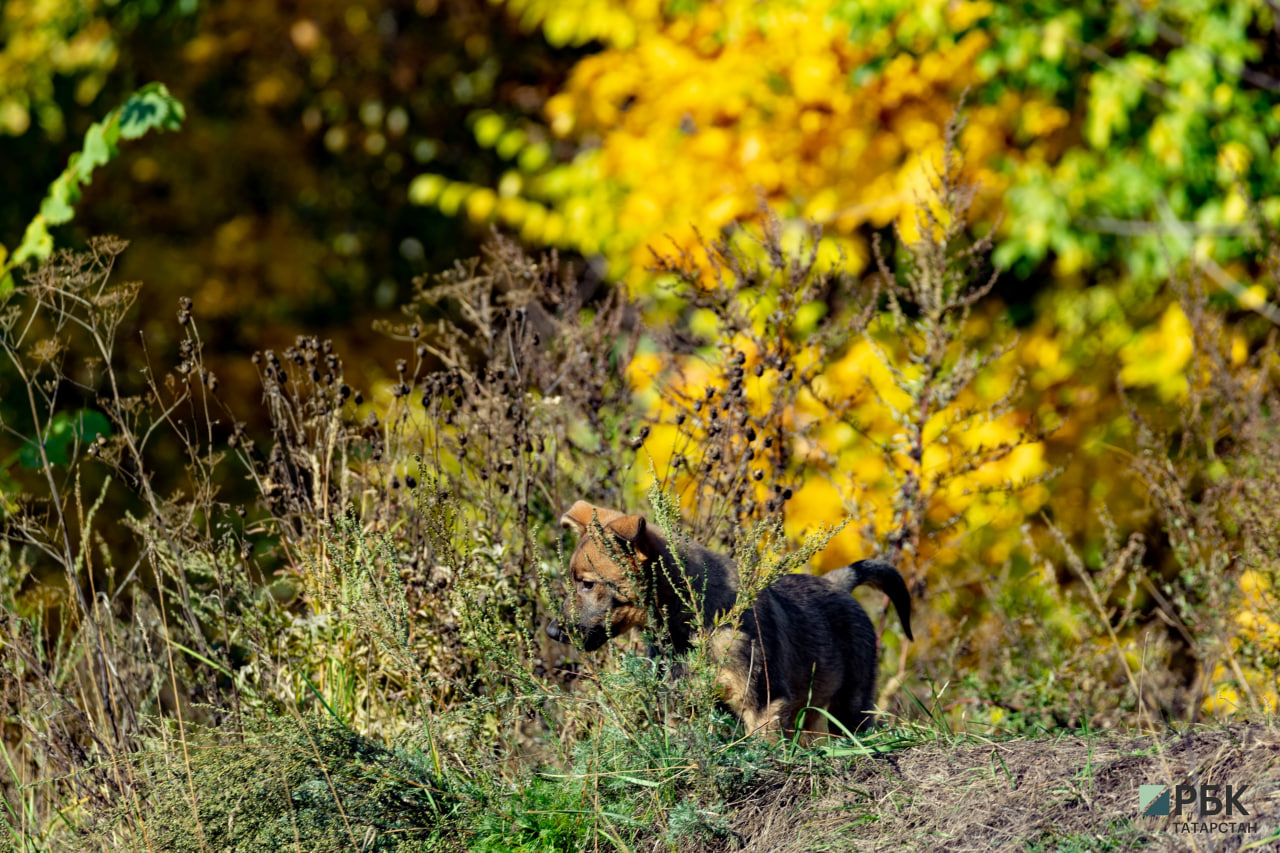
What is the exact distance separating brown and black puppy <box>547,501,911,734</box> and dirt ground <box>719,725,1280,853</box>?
440mm

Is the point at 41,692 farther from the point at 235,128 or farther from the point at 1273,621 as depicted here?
the point at 235,128

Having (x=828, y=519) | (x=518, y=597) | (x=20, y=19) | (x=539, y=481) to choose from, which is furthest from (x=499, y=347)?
(x=20, y=19)

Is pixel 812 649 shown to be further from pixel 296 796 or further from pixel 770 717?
pixel 296 796

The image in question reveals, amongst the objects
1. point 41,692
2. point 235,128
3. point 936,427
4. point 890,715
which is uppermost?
point 235,128

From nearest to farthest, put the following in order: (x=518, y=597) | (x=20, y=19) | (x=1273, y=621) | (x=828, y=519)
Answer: (x=518, y=597) → (x=1273, y=621) → (x=828, y=519) → (x=20, y=19)

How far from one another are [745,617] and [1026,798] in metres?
1.29

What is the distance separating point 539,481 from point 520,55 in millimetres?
11670

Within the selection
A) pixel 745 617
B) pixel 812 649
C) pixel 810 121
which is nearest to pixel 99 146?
pixel 745 617

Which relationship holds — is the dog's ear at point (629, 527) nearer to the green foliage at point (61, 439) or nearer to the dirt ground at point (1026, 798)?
the dirt ground at point (1026, 798)

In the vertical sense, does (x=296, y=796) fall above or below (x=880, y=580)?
below

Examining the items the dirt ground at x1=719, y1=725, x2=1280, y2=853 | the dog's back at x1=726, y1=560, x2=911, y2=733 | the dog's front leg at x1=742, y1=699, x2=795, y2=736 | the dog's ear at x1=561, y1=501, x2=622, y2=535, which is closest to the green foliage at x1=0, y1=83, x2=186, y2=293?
the dog's ear at x1=561, y1=501, x2=622, y2=535

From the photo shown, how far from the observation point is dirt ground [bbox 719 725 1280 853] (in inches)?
144

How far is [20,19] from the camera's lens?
40.8 ft

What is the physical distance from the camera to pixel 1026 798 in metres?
3.92
